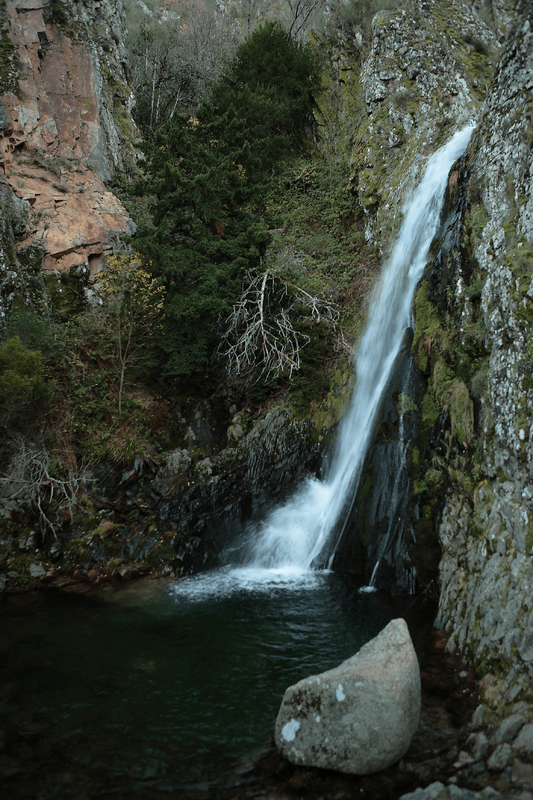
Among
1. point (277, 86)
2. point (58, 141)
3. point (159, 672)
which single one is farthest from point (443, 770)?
point (277, 86)

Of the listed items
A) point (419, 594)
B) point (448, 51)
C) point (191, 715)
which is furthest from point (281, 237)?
point (191, 715)

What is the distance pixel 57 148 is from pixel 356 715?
17765 millimetres

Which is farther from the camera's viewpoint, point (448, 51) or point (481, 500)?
point (448, 51)

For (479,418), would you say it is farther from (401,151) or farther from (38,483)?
(401,151)

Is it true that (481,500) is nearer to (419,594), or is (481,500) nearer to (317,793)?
(419,594)

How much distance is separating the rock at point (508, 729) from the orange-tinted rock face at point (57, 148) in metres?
14.2

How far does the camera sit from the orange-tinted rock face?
13.9 meters

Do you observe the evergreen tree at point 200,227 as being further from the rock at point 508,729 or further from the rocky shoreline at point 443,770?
the rock at point 508,729

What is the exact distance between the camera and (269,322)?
11492 millimetres

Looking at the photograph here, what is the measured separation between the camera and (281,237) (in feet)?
49.9

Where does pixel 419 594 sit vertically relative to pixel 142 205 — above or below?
below

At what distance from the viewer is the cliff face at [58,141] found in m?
13.5

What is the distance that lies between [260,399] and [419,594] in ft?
20.2

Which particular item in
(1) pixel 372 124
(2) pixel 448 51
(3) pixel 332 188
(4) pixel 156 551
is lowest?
(4) pixel 156 551
